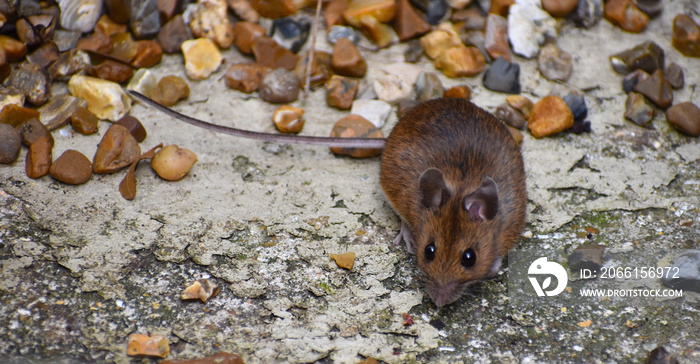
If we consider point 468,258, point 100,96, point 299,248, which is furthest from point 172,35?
point 468,258

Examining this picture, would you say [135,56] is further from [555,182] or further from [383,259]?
[555,182]

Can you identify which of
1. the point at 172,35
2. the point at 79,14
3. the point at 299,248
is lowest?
the point at 299,248

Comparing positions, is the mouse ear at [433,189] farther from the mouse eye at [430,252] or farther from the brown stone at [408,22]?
the brown stone at [408,22]

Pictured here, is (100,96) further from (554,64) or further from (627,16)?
(627,16)

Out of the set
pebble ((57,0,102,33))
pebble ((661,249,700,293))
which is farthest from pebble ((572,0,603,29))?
pebble ((57,0,102,33))

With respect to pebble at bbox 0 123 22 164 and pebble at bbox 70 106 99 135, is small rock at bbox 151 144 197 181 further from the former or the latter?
pebble at bbox 0 123 22 164

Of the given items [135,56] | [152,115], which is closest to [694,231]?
[152,115]
